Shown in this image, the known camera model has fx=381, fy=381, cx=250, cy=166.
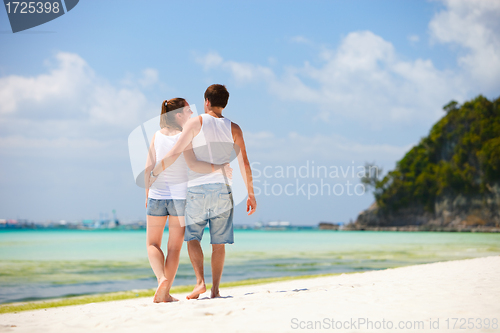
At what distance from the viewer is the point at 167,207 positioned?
12.4 feet

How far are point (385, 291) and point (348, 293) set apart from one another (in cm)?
39

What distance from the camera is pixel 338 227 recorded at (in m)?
105

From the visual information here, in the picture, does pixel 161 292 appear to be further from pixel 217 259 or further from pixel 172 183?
pixel 172 183

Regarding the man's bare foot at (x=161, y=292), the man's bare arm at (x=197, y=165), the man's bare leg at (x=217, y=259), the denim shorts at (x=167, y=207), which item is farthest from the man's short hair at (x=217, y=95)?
the man's bare foot at (x=161, y=292)

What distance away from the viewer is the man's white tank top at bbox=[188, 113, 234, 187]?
3701mm

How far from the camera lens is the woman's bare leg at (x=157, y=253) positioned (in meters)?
3.75

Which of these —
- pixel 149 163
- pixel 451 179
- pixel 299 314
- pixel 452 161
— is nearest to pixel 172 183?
pixel 149 163

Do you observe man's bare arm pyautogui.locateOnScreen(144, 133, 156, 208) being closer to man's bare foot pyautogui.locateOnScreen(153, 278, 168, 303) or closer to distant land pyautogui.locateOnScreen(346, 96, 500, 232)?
man's bare foot pyautogui.locateOnScreen(153, 278, 168, 303)

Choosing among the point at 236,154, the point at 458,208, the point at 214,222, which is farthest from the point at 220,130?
the point at 458,208

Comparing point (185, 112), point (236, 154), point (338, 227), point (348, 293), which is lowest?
point (338, 227)

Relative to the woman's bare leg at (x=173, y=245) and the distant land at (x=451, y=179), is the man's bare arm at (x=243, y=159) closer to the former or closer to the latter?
the woman's bare leg at (x=173, y=245)

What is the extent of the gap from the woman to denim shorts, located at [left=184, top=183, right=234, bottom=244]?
0.41ft

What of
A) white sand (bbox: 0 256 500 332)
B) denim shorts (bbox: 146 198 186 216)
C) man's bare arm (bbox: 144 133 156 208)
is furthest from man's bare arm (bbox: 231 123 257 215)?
white sand (bbox: 0 256 500 332)

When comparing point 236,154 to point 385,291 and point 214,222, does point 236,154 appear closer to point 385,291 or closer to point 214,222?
point 214,222
